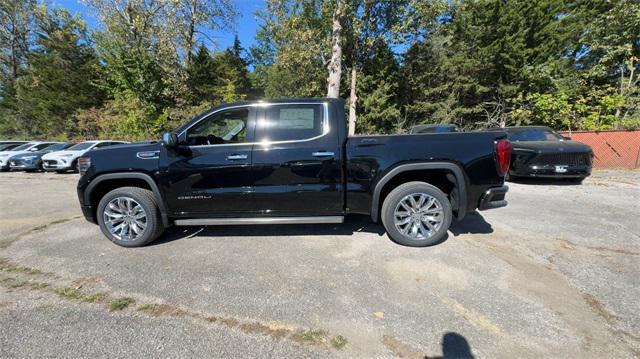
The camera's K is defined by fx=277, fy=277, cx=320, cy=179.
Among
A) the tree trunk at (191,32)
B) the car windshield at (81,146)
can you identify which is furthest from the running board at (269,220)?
the tree trunk at (191,32)

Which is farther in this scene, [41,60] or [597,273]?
[41,60]

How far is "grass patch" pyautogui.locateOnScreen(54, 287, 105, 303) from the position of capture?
2.60 m

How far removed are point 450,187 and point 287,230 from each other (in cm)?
242

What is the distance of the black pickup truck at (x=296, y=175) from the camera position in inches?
136

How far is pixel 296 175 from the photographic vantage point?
138 inches

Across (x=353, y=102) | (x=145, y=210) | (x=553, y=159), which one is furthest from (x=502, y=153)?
(x=353, y=102)

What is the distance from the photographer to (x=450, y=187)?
3766 millimetres

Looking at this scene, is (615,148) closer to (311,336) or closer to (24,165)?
(311,336)

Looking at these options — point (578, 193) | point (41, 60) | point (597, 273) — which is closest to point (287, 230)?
point (597, 273)

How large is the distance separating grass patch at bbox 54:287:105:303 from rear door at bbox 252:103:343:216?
1798 mm

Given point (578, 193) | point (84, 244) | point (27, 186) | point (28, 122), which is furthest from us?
point (28, 122)

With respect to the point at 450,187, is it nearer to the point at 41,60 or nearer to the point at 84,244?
the point at 84,244

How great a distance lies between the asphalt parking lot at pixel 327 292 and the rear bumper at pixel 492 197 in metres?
0.56

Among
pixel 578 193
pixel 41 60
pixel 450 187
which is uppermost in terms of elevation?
pixel 41 60
